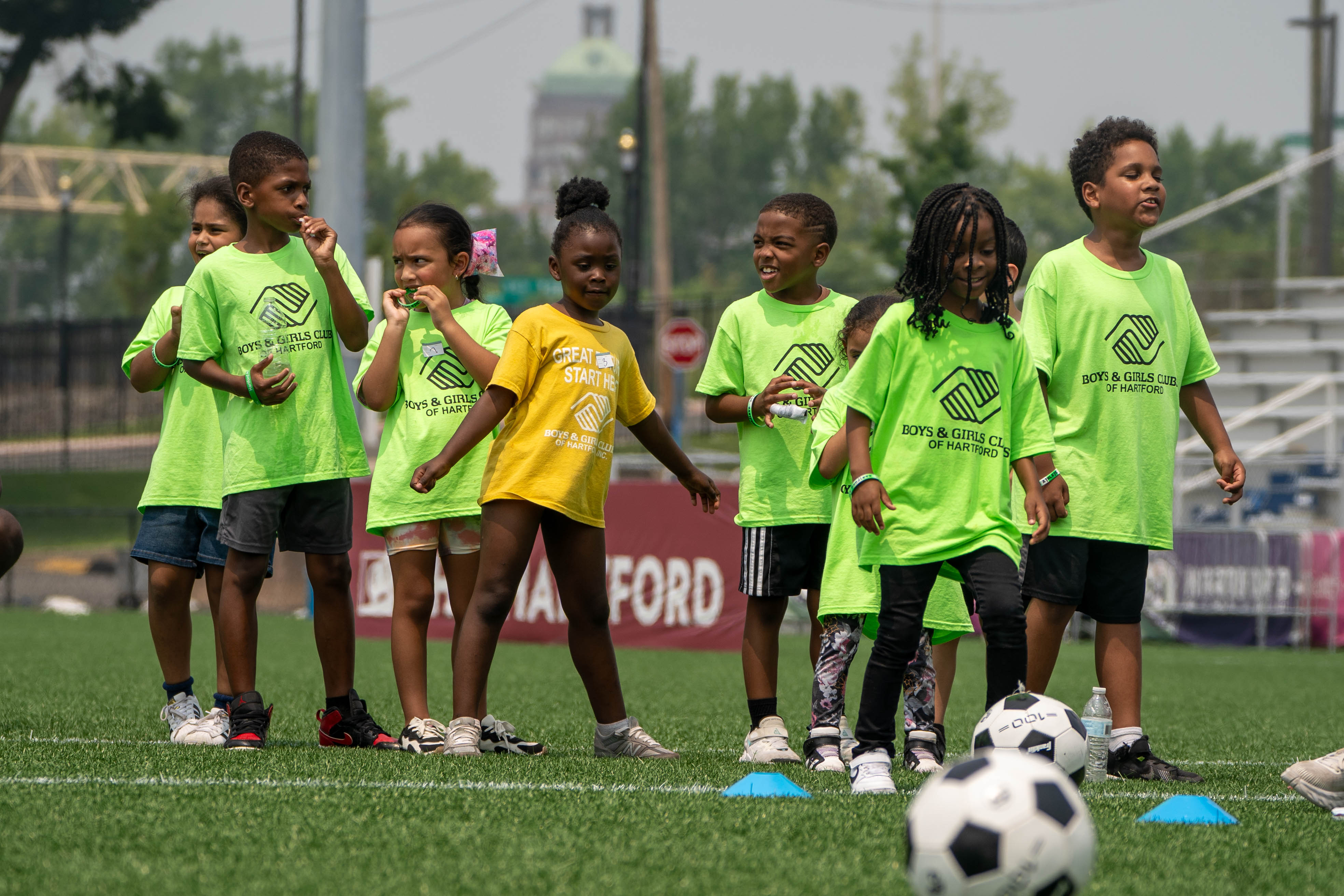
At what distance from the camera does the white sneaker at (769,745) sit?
4703 millimetres

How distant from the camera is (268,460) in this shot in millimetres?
4723

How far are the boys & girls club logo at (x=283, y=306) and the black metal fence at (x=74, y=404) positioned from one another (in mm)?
26159

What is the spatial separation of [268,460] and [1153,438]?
9.52 ft

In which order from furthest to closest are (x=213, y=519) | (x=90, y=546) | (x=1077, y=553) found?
(x=90, y=546)
(x=213, y=519)
(x=1077, y=553)

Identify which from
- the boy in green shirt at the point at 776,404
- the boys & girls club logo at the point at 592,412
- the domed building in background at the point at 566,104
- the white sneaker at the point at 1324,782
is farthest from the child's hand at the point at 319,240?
the domed building in background at the point at 566,104

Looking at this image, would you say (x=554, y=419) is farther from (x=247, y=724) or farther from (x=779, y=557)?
(x=247, y=724)

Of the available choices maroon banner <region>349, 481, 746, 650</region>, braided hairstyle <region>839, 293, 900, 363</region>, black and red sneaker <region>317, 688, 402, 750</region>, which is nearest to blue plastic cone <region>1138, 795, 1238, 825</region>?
braided hairstyle <region>839, 293, 900, 363</region>

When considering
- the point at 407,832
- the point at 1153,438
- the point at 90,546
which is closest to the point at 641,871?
the point at 407,832

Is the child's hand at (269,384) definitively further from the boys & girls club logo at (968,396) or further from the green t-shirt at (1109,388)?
the green t-shirt at (1109,388)

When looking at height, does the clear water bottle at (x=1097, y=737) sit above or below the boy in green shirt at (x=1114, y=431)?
below

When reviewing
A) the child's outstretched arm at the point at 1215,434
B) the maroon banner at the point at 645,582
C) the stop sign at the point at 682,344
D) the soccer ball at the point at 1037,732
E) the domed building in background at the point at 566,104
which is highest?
the domed building in background at the point at 566,104

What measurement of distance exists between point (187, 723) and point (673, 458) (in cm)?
188

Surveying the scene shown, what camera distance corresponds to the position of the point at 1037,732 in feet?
12.8

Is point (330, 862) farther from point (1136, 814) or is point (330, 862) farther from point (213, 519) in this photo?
point (213, 519)
